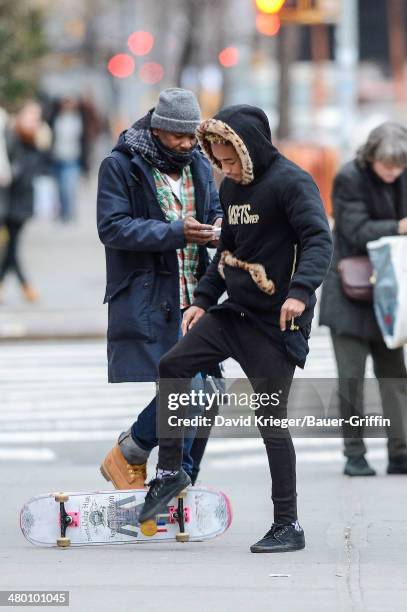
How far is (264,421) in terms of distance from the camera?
5.93 m

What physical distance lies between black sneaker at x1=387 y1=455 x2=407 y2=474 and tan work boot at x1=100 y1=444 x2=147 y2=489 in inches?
74.7

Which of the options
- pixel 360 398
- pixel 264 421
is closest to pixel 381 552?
pixel 264 421

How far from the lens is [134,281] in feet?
20.9

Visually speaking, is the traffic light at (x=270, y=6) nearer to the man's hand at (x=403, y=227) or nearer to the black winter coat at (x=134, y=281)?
the man's hand at (x=403, y=227)

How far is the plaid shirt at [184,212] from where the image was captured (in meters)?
6.43

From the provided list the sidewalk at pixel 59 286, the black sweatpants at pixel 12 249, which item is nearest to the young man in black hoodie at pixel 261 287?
the sidewalk at pixel 59 286

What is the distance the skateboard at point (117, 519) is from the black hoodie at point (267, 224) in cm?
77

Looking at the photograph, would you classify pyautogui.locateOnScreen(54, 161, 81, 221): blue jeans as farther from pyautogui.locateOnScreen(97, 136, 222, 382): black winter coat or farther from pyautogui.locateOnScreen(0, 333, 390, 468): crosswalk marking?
pyautogui.locateOnScreen(97, 136, 222, 382): black winter coat

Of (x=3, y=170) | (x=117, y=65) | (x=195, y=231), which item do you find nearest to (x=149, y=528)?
(x=195, y=231)

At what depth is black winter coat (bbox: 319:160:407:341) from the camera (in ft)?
25.4

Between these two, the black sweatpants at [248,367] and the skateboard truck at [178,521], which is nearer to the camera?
the black sweatpants at [248,367]

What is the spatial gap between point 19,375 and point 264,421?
6337 mm

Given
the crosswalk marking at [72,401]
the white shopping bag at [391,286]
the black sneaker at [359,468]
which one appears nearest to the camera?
the white shopping bag at [391,286]

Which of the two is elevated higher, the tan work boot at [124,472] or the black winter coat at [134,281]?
the black winter coat at [134,281]
